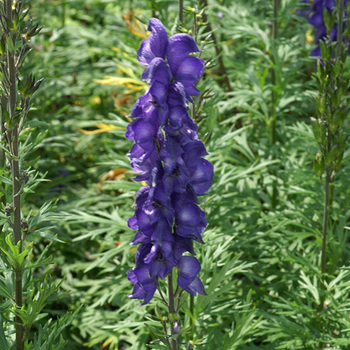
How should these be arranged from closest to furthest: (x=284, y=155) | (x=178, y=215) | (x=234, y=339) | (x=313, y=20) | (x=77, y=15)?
(x=178, y=215) → (x=234, y=339) → (x=284, y=155) → (x=313, y=20) → (x=77, y=15)

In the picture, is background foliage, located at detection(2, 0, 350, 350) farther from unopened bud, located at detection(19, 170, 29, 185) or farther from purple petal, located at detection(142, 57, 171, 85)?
purple petal, located at detection(142, 57, 171, 85)

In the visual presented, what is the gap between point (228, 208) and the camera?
3562 millimetres

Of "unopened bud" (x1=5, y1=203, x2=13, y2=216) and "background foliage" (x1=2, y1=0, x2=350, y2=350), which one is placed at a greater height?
"unopened bud" (x1=5, y1=203, x2=13, y2=216)

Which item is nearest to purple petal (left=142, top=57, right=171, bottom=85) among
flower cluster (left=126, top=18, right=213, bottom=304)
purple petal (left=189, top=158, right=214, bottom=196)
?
flower cluster (left=126, top=18, right=213, bottom=304)

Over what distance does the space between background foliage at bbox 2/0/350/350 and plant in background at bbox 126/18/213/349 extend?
37 centimetres

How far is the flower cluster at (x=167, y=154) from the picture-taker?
1.66 meters

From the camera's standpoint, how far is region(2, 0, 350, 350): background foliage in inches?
108

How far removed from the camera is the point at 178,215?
5.78ft

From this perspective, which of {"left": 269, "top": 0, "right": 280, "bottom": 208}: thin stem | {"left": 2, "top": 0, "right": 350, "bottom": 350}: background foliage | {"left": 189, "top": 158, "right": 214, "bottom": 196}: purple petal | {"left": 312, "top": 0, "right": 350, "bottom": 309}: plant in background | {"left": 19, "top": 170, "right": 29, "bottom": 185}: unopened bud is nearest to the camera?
{"left": 189, "top": 158, "right": 214, "bottom": 196}: purple petal

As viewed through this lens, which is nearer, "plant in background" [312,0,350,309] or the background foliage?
"plant in background" [312,0,350,309]

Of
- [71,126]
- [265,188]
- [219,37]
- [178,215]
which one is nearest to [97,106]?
[71,126]

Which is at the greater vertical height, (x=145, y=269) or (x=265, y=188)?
A: (x=145, y=269)

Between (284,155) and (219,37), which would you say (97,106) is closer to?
(219,37)

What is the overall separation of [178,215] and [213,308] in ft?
3.88
